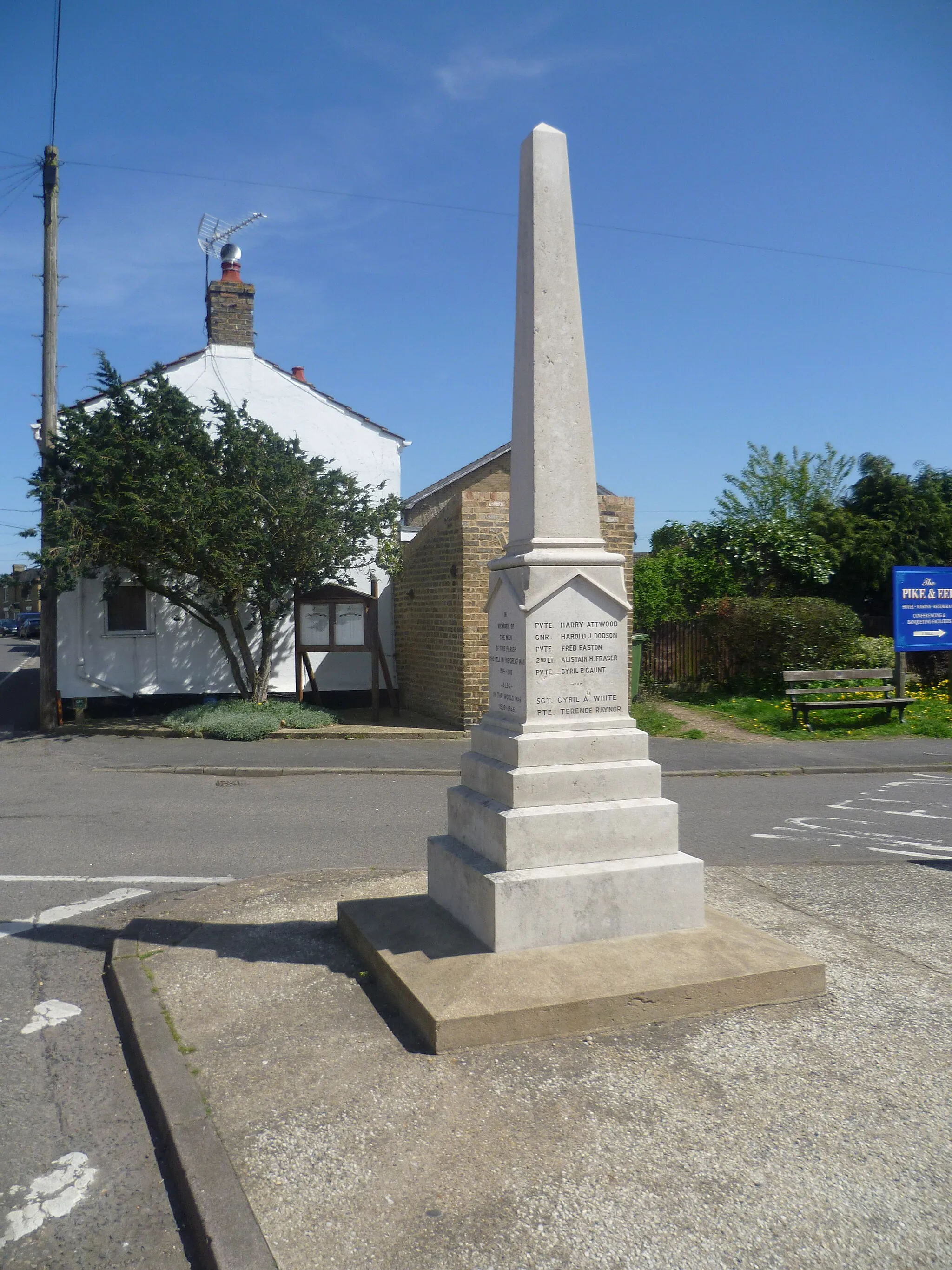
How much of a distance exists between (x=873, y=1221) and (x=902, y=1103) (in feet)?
2.53

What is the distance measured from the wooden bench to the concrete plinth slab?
1162 cm

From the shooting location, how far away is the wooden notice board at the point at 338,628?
16547mm


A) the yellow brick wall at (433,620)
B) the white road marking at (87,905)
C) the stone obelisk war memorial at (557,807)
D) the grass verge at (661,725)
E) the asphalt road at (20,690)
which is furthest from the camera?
the asphalt road at (20,690)

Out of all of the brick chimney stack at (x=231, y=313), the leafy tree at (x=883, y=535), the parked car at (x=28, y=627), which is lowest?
the parked car at (x=28, y=627)

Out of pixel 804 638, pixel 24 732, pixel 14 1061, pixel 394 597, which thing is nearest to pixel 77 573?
pixel 24 732

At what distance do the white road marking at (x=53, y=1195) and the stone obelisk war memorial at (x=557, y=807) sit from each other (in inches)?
54.6

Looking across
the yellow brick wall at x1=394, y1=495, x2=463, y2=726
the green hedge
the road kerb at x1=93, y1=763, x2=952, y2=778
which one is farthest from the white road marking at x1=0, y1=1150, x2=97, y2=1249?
the green hedge

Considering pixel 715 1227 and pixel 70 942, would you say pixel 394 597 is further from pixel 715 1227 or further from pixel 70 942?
pixel 715 1227

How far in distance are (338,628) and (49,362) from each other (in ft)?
20.8

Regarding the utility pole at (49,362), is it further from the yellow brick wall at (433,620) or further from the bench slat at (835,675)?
the bench slat at (835,675)

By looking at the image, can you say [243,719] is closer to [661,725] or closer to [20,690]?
[661,725]

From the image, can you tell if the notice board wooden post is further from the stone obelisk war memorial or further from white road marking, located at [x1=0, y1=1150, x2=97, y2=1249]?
white road marking, located at [x1=0, y1=1150, x2=97, y2=1249]

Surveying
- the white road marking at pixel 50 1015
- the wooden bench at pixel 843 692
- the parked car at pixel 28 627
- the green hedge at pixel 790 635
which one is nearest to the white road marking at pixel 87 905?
the white road marking at pixel 50 1015

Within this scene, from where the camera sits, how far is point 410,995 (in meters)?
4.23
